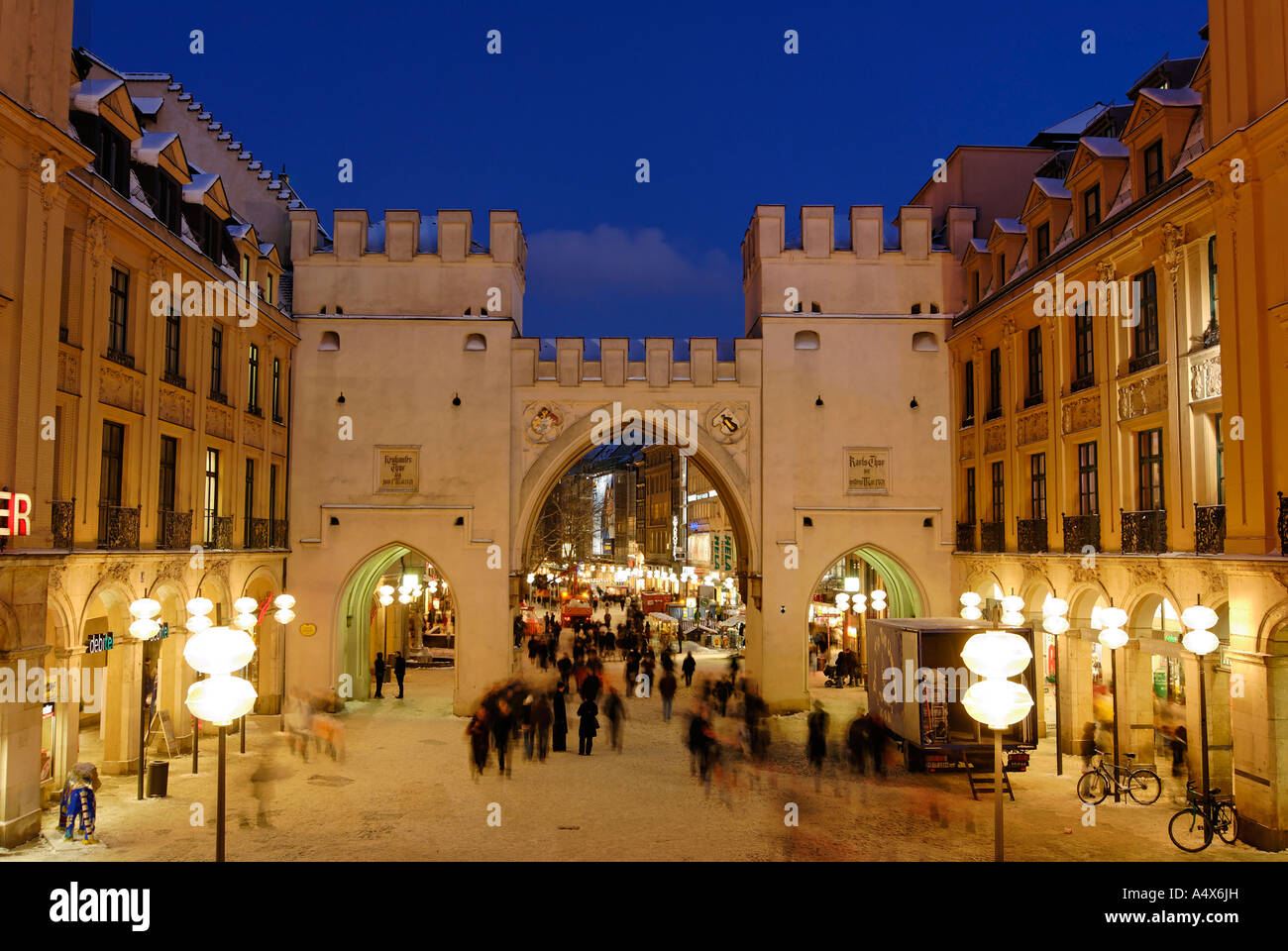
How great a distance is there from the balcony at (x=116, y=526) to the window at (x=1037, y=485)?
19.0m

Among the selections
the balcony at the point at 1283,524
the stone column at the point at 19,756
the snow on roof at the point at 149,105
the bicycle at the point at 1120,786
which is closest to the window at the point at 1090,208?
the balcony at the point at 1283,524

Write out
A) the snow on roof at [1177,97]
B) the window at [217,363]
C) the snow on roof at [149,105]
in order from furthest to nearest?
the snow on roof at [149,105] → the window at [217,363] → the snow on roof at [1177,97]

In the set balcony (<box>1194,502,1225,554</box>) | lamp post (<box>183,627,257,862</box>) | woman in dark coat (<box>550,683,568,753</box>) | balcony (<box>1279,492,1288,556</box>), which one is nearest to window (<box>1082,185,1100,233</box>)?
balcony (<box>1194,502,1225,554</box>)

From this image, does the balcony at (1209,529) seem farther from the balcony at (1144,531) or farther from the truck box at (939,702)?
the truck box at (939,702)

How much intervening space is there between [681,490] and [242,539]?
4561 centimetres

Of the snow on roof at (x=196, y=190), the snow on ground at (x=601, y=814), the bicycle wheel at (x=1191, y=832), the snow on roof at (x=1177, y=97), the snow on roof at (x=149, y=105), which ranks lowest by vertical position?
the snow on ground at (x=601, y=814)

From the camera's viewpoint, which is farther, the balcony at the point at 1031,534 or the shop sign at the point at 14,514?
the balcony at the point at 1031,534

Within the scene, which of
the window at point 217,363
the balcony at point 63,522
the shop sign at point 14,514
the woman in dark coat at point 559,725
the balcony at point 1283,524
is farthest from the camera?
the window at point 217,363

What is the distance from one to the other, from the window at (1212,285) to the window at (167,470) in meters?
19.6

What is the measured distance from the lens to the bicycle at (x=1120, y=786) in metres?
16.3

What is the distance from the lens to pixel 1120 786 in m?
16.6

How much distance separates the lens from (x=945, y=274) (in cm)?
2725

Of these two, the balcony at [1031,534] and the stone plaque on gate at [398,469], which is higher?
the stone plaque on gate at [398,469]

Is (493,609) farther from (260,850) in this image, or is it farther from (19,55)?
(19,55)
